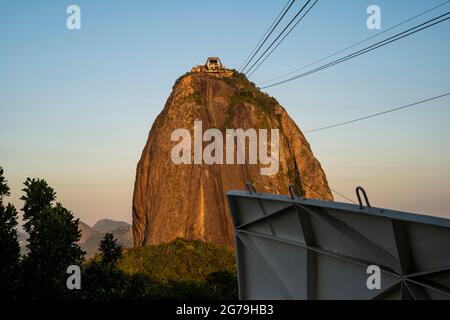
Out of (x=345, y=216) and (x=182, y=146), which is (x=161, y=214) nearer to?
(x=182, y=146)

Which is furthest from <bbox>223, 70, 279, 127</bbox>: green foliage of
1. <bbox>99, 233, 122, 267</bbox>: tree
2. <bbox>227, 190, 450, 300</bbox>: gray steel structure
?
<bbox>227, 190, 450, 300</bbox>: gray steel structure

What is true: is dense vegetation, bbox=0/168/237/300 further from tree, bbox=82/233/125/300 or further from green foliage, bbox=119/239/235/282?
green foliage, bbox=119/239/235/282

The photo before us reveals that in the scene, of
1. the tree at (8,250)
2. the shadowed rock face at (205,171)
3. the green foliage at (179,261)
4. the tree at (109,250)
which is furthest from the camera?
the shadowed rock face at (205,171)

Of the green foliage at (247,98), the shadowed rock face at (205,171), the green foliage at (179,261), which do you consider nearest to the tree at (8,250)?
the green foliage at (179,261)

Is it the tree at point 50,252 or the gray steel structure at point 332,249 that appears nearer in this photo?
the gray steel structure at point 332,249

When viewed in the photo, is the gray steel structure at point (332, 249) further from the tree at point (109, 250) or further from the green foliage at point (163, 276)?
the tree at point (109, 250)

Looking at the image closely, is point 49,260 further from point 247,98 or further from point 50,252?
point 247,98
